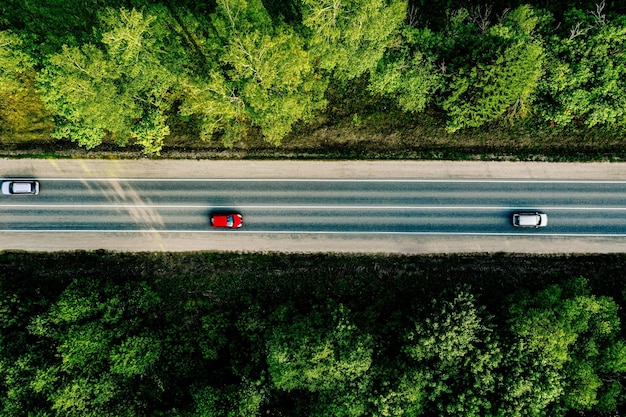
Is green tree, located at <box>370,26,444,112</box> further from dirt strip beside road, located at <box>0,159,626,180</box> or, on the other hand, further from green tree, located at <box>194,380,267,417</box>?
green tree, located at <box>194,380,267,417</box>

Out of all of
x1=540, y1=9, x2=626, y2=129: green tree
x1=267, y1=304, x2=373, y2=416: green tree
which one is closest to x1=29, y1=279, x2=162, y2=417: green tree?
x1=267, y1=304, x2=373, y2=416: green tree

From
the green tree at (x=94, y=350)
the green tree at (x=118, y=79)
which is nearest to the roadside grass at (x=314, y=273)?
the green tree at (x=94, y=350)

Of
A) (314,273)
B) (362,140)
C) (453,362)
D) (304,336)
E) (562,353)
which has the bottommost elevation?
(453,362)

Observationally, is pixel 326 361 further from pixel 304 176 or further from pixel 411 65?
pixel 411 65

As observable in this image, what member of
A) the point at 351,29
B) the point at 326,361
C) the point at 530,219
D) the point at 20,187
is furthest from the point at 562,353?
the point at 20,187

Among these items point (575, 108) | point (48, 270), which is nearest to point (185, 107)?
point (48, 270)
